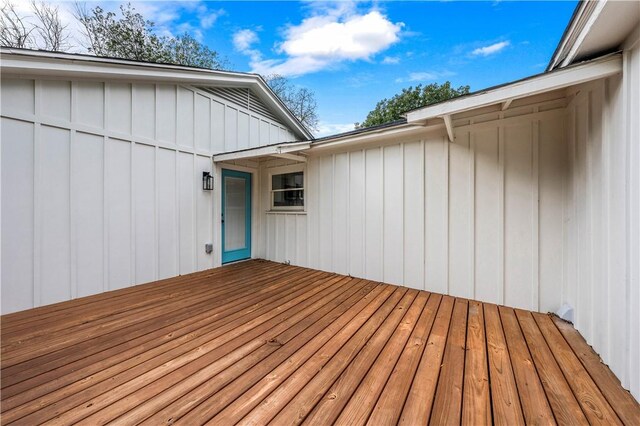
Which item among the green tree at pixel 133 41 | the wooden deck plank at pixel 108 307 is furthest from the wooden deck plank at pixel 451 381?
the green tree at pixel 133 41

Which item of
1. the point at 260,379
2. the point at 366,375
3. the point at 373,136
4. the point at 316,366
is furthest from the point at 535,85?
the point at 260,379

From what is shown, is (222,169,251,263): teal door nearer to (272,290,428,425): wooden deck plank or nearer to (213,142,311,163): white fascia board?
(213,142,311,163): white fascia board

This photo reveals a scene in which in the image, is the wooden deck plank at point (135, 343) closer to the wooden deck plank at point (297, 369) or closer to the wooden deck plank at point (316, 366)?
the wooden deck plank at point (297, 369)

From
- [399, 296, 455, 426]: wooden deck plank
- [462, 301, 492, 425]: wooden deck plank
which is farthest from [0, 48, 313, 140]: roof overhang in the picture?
[462, 301, 492, 425]: wooden deck plank

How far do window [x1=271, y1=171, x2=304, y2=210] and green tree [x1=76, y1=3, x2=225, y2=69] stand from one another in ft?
25.7

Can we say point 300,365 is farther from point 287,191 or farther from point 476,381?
point 287,191

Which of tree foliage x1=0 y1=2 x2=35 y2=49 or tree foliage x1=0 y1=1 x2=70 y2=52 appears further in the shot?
tree foliage x1=0 y1=1 x2=70 y2=52

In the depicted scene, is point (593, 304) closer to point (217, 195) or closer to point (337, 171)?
point (337, 171)

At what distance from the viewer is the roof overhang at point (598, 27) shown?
1.52 meters

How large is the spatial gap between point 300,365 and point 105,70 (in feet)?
14.5

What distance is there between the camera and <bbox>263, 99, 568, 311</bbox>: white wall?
9.25 feet

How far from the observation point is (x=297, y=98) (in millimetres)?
13094

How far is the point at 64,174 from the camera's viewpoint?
319 centimetres

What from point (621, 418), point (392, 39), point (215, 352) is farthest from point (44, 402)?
point (392, 39)
